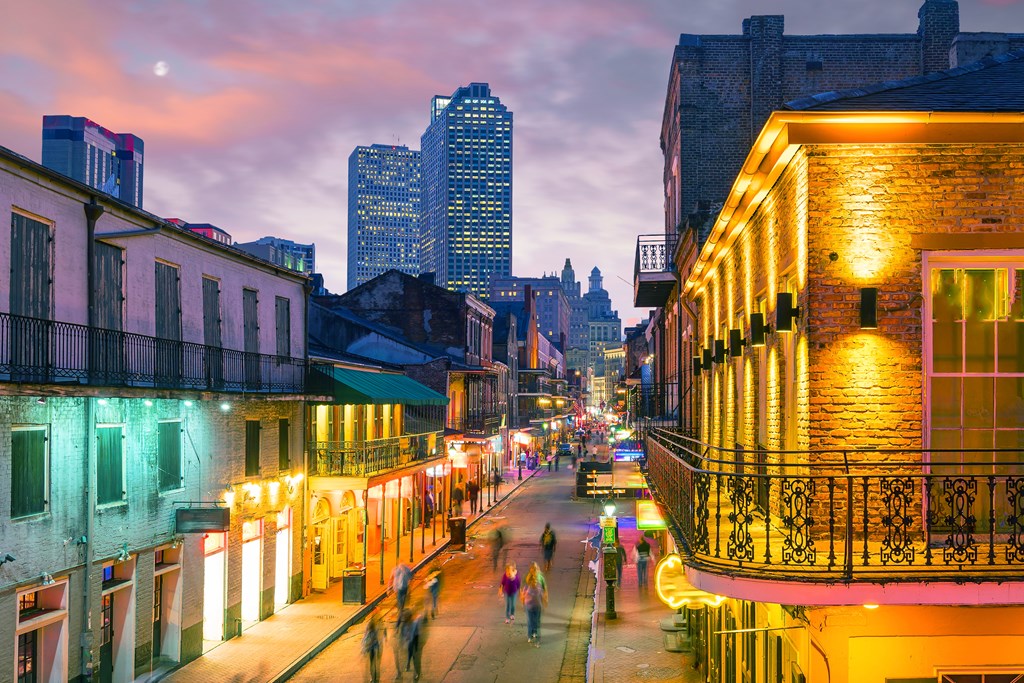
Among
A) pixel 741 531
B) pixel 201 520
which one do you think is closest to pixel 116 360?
pixel 201 520

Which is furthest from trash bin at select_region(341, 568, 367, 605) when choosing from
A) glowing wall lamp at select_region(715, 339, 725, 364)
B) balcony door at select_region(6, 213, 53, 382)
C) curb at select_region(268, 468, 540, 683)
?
glowing wall lamp at select_region(715, 339, 725, 364)

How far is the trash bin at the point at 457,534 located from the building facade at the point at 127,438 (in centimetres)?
1042

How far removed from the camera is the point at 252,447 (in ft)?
74.6

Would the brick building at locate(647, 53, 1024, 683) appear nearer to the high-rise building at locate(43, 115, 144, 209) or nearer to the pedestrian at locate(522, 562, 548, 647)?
the pedestrian at locate(522, 562, 548, 647)

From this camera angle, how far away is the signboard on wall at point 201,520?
18828 mm

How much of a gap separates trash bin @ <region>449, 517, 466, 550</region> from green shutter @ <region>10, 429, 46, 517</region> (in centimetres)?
2099

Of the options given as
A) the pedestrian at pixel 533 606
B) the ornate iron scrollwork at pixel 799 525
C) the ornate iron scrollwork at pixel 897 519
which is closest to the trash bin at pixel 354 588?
the pedestrian at pixel 533 606

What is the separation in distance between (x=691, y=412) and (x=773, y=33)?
11.4 m

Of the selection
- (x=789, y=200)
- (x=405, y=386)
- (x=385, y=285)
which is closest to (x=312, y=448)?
(x=405, y=386)

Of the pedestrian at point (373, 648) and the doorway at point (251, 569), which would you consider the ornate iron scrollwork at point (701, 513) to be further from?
the doorway at point (251, 569)

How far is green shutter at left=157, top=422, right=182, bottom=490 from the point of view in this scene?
1841 cm

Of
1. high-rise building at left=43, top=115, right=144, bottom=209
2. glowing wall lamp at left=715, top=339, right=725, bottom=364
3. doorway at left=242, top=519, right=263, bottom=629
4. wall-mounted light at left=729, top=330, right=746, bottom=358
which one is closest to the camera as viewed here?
wall-mounted light at left=729, top=330, right=746, bottom=358

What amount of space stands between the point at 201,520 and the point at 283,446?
20.3ft

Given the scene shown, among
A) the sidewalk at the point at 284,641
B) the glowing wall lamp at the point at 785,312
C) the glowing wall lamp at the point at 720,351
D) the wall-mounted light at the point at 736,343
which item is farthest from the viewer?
the sidewalk at the point at 284,641
